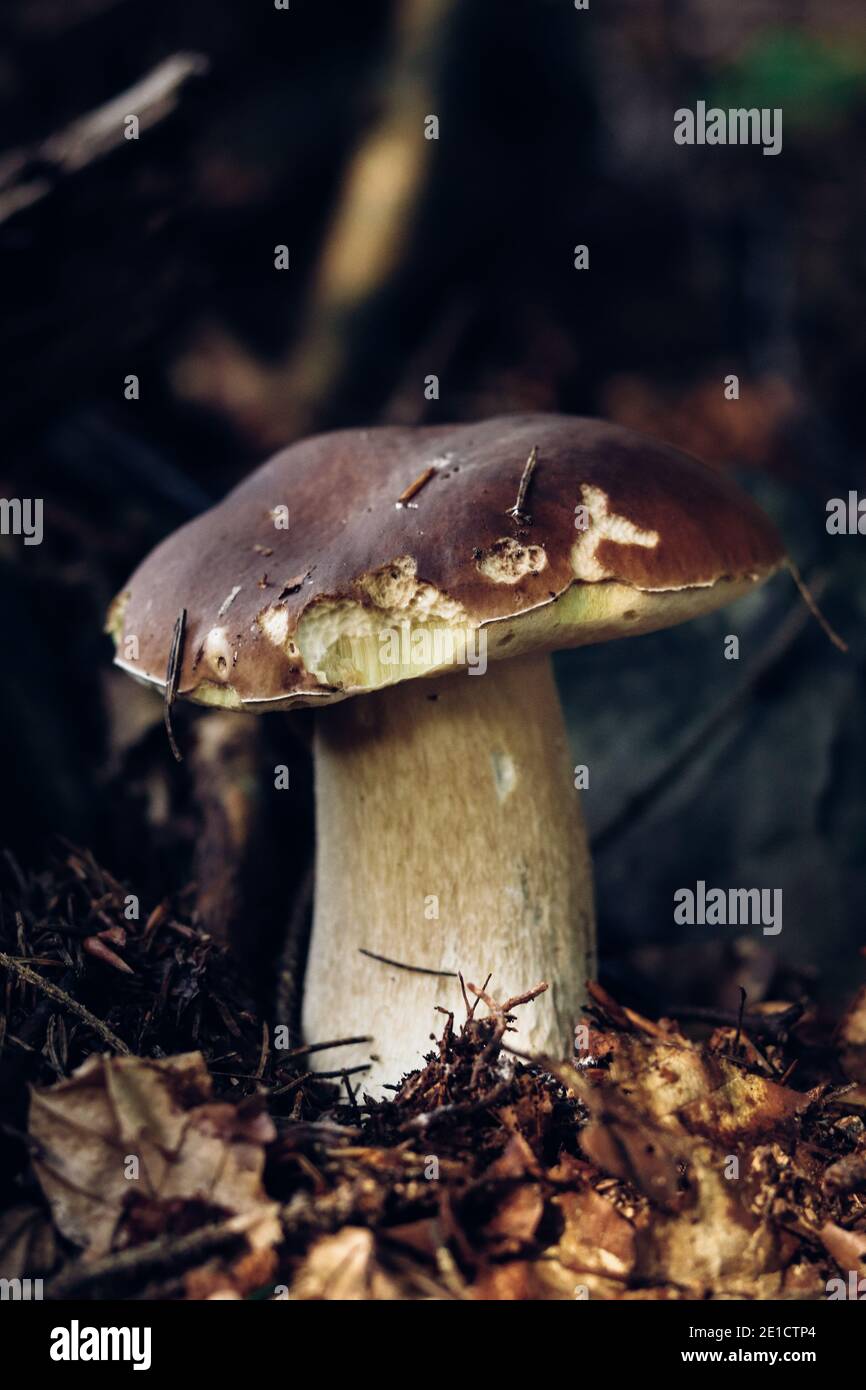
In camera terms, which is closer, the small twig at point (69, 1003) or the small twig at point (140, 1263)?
the small twig at point (140, 1263)

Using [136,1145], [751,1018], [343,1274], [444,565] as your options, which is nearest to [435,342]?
[444,565]

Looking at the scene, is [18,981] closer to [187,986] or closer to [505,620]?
[187,986]

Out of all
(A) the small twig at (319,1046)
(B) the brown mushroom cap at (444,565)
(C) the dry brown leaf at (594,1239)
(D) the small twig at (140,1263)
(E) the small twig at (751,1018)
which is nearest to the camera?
(D) the small twig at (140,1263)

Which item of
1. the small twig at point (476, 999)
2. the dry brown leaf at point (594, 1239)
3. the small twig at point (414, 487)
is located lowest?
the dry brown leaf at point (594, 1239)

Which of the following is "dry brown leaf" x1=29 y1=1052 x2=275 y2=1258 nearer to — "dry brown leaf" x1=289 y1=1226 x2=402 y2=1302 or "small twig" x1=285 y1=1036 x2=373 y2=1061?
"dry brown leaf" x1=289 y1=1226 x2=402 y2=1302

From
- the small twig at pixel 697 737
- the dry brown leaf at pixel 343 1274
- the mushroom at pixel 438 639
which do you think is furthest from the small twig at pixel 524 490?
the small twig at pixel 697 737

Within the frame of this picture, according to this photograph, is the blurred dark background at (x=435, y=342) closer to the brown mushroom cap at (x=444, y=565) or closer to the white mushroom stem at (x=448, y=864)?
the white mushroom stem at (x=448, y=864)

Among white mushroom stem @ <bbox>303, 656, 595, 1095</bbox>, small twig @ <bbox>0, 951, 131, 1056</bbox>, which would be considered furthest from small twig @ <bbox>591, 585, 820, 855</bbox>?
small twig @ <bbox>0, 951, 131, 1056</bbox>

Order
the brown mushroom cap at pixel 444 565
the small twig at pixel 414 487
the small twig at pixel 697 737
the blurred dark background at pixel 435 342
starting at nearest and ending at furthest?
the brown mushroom cap at pixel 444 565
the small twig at pixel 414 487
the blurred dark background at pixel 435 342
the small twig at pixel 697 737
